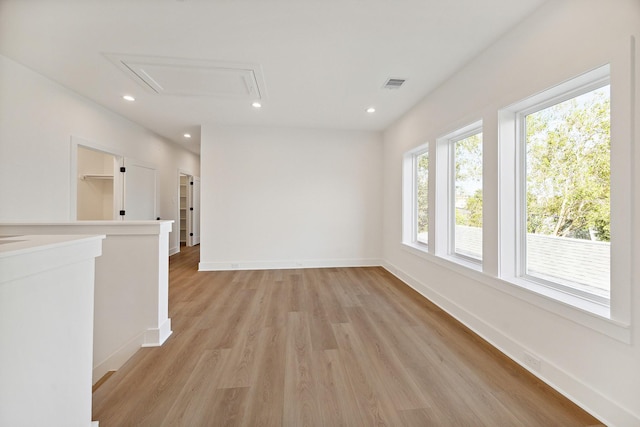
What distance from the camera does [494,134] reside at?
217 cm

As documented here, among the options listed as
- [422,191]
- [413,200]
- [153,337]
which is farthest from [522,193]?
[153,337]

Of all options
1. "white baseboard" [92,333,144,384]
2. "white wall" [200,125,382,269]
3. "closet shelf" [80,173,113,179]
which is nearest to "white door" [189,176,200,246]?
"closet shelf" [80,173,113,179]

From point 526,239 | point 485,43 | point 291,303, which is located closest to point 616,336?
point 526,239

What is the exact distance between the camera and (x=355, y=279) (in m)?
4.02

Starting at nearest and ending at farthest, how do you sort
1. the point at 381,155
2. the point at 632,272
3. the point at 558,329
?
the point at 632,272, the point at 558,329, the point at 381,155

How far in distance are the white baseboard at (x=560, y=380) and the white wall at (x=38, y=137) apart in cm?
464

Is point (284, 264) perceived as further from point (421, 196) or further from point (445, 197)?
point (445, 197)

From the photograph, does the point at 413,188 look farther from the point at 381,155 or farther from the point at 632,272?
the point at 632,272

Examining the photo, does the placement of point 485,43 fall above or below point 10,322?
above

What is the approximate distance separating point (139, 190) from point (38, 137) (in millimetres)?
1872

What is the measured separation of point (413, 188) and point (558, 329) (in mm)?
2669

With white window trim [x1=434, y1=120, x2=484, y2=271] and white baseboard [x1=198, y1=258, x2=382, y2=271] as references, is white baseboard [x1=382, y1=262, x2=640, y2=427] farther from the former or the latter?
white baseboard [x1=198, y1=258, x2=382, y2=271]

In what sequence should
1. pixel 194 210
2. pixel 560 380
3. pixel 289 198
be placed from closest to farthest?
1. pixel 560 380
2. pixel 289 198
3. pixel 194 210

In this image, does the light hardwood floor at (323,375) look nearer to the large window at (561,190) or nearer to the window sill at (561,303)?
the window sill at (561,303)
